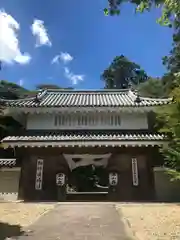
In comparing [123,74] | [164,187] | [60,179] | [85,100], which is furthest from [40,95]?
[123,74]

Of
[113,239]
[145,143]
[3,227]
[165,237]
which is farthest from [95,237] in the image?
[145,143]

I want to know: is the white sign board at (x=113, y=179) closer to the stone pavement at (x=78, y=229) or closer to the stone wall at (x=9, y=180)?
the stone wall at (x=9, y=180)

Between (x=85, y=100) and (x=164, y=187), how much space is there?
871 centimetres

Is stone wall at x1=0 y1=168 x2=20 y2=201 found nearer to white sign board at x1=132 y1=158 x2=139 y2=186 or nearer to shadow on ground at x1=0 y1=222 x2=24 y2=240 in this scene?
white sign board at x1=132 y1=158 x2=139 y2=186

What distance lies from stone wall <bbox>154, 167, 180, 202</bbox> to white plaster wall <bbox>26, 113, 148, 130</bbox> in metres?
3.21

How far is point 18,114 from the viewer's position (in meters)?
18.5

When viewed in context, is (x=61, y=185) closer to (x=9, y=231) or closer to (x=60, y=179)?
(x=60, y=179)

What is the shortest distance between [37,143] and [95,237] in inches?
409

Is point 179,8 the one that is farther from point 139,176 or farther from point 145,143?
point 139,176

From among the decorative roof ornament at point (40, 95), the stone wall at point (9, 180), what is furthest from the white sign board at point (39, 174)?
the decorative roof ornament at point (40, 95)

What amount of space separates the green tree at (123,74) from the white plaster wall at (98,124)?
63.2 metres

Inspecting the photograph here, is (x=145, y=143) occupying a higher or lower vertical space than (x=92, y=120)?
lower

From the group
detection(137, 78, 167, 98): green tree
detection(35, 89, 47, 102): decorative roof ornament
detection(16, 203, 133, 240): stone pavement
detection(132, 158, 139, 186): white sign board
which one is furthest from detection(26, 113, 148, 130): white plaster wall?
detection(137, 78, 167, 98): green tree

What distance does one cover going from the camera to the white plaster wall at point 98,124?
18016mm
